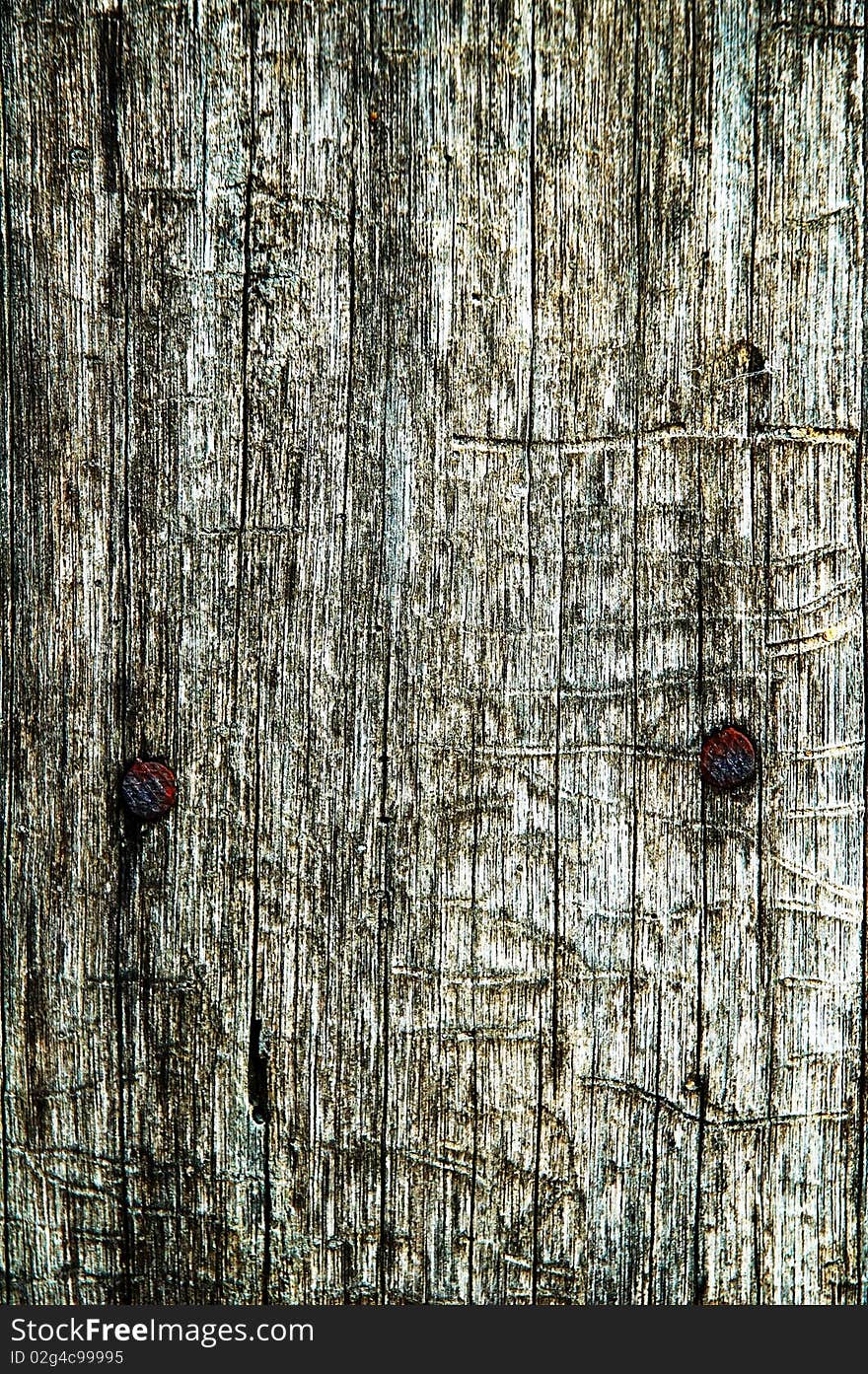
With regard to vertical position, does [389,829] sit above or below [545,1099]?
above

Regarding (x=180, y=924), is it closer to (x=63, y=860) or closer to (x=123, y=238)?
(x=63, y=860)

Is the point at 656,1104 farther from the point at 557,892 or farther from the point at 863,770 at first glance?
the point at 863,770

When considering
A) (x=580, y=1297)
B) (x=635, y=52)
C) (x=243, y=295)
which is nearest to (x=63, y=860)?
(x=243, y=295)

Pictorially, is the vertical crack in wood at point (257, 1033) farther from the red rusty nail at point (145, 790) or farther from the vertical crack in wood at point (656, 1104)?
the vertical crack in wood at point (656, 1104)

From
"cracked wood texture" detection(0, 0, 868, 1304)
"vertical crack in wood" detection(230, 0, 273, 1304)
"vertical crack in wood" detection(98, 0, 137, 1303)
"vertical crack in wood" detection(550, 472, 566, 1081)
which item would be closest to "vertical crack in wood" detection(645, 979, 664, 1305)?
"cracked wood texture" detection(0, 0, 868, 1304)

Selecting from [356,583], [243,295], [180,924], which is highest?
[243,295]

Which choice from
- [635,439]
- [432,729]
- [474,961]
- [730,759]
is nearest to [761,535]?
[635,439]
